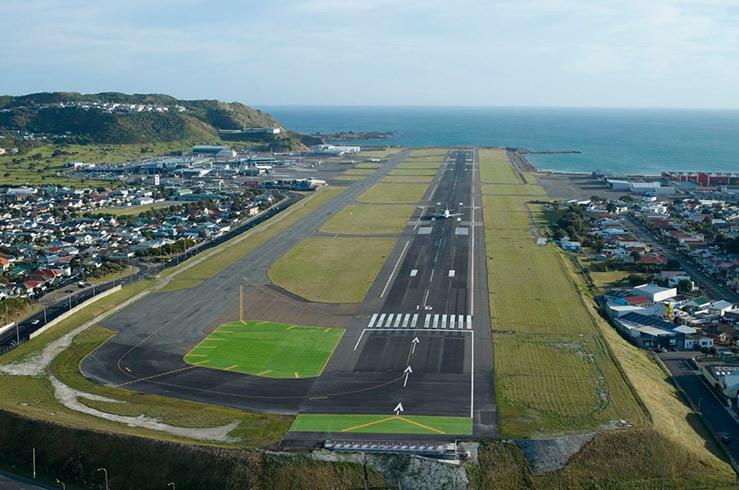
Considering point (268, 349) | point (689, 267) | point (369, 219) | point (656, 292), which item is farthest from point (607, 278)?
point (369, 219)

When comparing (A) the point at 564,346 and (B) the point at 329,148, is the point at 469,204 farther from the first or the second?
(B) the point at 329,148

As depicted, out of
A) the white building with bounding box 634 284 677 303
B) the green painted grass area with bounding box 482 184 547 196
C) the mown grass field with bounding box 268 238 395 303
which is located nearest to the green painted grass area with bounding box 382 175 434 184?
the green painted grass area with bounding box 482 184 547 196

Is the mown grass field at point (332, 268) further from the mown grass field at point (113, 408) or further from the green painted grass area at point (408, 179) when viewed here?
the green painted grass area at point (408, 179)

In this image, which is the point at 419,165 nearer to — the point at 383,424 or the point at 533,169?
the point at 533,169

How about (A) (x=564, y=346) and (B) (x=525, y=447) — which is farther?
(A) (x=564, y=346)

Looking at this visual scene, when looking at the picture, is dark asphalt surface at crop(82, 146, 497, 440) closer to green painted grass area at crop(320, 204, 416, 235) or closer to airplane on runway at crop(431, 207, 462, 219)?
green painted grass area at crop(320, 204, 416, 235)

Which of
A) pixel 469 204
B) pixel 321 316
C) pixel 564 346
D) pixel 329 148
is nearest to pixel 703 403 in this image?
pixel 564 346
